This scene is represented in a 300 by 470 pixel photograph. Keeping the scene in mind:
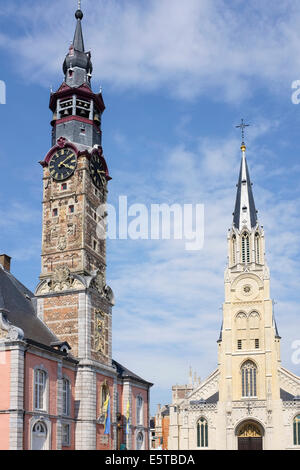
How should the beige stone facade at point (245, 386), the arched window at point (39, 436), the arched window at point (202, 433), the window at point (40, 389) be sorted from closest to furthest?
the arched window at point (39, 436) → the window at point (40, 389) → the beige stone facade at point (245, 386) → the arched window at point (202, 433)

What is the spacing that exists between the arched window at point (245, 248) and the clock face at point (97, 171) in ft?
141

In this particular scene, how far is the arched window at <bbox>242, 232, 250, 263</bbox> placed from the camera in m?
94.3

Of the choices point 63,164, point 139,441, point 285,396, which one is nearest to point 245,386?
point 285,396

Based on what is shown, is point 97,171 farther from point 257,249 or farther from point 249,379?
point 257,249

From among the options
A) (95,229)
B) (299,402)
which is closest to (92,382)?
(95,229)

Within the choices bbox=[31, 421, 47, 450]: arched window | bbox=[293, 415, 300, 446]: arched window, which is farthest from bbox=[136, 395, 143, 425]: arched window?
bbox=[293, 415, 300, 446]: arched window

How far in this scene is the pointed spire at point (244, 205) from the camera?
96438mm

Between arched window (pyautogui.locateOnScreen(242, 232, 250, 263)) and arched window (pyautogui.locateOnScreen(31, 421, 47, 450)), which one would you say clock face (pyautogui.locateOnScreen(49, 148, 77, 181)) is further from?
arched window (pyautogui.locateOnScreen(242, 232, 250, 263))

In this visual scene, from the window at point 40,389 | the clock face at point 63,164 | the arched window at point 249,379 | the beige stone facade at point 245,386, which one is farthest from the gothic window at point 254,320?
the window at point 40,389

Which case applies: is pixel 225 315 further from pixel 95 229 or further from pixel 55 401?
pixel 55 401

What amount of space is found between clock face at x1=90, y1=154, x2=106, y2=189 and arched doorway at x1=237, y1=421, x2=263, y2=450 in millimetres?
45611

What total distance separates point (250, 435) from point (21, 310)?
163ft

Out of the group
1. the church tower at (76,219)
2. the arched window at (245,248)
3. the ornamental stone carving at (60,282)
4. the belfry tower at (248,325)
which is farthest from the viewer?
the arched window at (245,248)

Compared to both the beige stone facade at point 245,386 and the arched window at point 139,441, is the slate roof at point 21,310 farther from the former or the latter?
the beige stone facade at point 245,386
